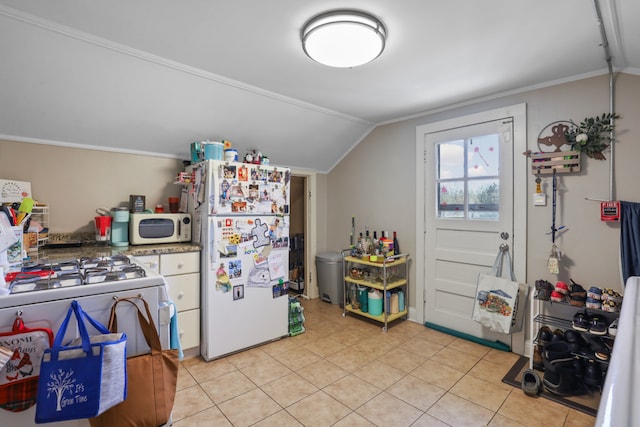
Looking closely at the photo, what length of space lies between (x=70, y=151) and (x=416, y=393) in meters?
3.31

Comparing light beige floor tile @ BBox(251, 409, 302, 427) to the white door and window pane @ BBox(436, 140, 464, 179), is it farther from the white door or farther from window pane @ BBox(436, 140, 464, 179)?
window pane @ BBox(436, 140, 464, 179)

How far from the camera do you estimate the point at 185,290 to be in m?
2.50

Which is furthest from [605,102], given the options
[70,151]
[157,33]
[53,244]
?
[53,244]

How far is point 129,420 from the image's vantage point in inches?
42.2

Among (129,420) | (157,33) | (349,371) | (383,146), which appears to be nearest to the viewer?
(129,420)

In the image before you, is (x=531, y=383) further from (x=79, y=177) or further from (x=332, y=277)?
(x=79, y=177)

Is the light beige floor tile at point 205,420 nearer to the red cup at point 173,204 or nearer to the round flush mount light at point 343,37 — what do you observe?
the red cup at point 173,204

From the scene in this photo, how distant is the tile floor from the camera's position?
6.08ft

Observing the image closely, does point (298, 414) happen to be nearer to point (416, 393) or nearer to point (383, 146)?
point (416, 393)

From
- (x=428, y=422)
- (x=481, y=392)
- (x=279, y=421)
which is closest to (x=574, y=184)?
(x=481, y=392)

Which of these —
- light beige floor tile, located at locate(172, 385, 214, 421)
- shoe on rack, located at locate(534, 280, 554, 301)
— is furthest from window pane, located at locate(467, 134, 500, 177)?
light beige floor tile, located at locate(172, 385, 214, 421)

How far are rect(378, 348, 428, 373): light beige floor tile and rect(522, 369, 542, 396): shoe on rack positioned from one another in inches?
28.0

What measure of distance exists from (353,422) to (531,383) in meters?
1.30

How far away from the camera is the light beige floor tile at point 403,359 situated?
2465 millimetres
